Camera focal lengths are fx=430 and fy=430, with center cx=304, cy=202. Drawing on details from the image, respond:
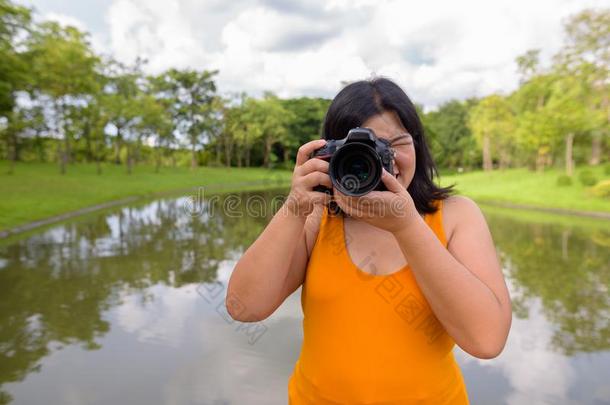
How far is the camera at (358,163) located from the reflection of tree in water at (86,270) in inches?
158

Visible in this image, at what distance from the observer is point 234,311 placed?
4.28 ft

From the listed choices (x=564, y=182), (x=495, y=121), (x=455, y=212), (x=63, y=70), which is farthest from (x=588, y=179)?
(x=63, y=70)

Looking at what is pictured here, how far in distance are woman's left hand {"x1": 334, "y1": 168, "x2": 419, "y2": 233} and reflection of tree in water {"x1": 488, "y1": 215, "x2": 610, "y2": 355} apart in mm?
4519

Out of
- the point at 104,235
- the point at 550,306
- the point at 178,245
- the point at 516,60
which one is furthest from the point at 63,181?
the point at 516,60

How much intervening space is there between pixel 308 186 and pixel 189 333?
432 cm

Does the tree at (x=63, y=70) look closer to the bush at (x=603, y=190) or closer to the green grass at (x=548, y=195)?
the green grass at (x=548, y=195)

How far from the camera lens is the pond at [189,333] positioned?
3.87m

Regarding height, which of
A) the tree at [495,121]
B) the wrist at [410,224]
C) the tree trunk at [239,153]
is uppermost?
the tree at [495,121]

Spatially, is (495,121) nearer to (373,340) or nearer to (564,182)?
(564,182)

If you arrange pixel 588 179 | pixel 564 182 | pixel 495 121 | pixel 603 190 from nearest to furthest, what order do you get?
pixel 603 190
pixel 588 179
pixel 564 182
pixel 495 121

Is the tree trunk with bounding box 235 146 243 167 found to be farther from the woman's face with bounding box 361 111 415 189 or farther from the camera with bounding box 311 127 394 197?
the camera with bounding box 311 127 394 197

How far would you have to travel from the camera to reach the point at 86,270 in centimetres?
776

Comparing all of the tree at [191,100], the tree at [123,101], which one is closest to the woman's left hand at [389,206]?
the tree at [123,101]

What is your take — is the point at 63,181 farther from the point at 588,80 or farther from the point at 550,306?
the point at 588,80
